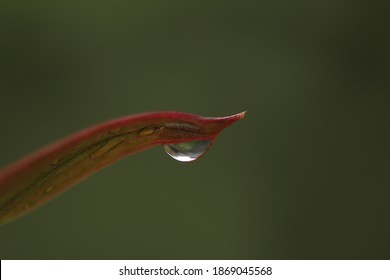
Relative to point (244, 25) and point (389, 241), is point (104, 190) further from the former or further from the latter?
point (389, 241)

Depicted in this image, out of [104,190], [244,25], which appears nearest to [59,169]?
[104,190]

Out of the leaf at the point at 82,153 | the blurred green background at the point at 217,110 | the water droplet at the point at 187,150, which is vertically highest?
the blurred green background at the point at 217,110

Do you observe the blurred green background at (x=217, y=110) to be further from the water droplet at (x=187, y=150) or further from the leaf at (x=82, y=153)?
the leaf at (x=82, y=153)

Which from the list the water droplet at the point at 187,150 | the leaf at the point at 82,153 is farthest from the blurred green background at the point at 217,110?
the leaf at the point at 82,153

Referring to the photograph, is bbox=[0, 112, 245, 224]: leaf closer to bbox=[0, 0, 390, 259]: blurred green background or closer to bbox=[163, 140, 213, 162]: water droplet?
bbox=[163, 140, 213, 162]: water droplet

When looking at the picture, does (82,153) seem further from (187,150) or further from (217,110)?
(217,110)

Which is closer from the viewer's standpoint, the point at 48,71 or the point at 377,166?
the point at 48,71

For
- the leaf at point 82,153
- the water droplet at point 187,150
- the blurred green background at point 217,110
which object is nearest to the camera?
the leaf at point 82,153
